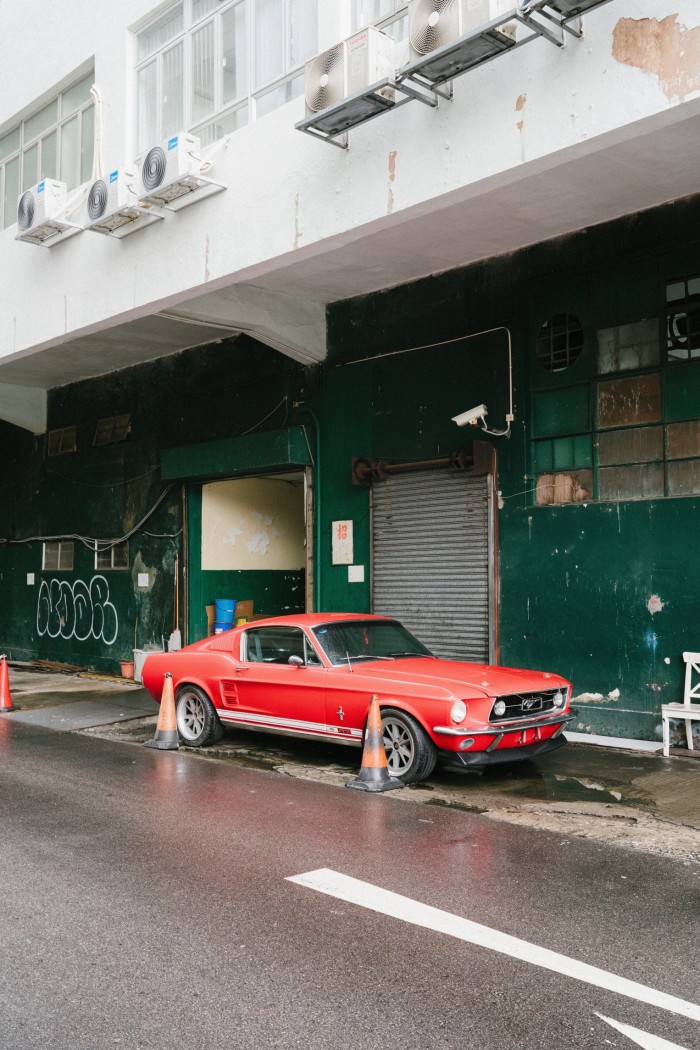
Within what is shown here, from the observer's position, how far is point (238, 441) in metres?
15.1

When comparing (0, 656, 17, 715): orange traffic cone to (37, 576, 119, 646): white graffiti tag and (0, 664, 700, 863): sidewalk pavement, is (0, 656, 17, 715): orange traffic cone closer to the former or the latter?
(0, 664, 700, 863): sidewalk pavement

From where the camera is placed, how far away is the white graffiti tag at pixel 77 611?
1834cm

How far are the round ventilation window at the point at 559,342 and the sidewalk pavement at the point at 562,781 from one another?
431cm

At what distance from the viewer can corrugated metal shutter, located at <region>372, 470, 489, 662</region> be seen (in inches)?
473

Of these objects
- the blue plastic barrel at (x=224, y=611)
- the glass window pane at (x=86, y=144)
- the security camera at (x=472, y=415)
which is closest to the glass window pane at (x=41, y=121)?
the glass window pane at (x=86, y=144)

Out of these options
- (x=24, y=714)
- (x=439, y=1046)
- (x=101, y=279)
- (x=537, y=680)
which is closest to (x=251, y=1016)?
(x=439, y=1046)

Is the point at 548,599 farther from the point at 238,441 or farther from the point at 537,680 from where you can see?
the point at 238,441

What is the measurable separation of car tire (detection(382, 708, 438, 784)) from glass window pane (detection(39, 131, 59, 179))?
11.1 metres

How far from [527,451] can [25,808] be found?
6906 mm

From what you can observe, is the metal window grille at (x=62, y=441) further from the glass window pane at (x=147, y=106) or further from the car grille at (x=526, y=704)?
the car grille at (x=526, y=704)

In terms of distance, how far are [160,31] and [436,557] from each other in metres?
8.12

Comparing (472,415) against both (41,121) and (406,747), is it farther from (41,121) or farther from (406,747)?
(41,121)

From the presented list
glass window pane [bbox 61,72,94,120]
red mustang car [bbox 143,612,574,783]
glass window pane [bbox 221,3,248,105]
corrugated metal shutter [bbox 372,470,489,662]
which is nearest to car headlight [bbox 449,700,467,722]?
red mustang car [bbox 143,612,574,783]

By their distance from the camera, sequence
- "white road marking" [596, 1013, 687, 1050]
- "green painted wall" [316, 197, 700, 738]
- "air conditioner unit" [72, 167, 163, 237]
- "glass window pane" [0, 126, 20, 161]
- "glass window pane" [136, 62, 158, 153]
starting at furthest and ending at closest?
"glass window pane" [0, 126, 20, 161]
"glass window pane" [136, 62, 158, 153]
"air conditioner unit" [72, 167, 163, 237]
"green painted wall" [316, 197, 700, 738]
"white road marking" [596, 1013, 687, 1050]
